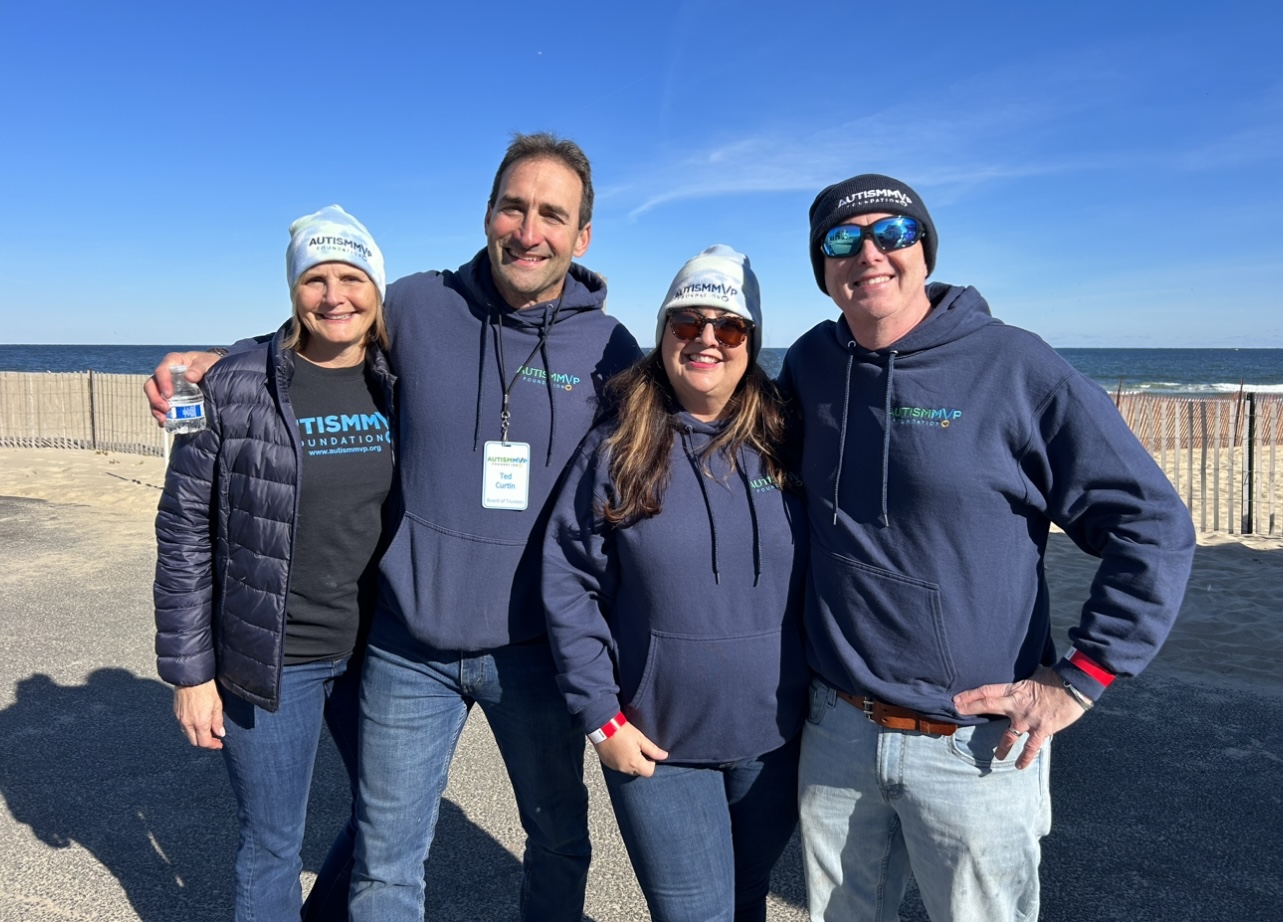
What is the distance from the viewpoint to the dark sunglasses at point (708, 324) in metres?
2.06

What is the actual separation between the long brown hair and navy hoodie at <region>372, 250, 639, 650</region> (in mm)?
208

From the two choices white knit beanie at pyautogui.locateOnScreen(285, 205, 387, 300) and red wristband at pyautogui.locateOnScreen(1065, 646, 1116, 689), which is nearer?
red wristband at pyautogui.locateOnScreen(1065, 646, 1116, 689)

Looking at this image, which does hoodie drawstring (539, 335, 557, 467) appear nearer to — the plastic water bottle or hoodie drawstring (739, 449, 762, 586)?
hoodie drawstring (739, 449, 762, 586)

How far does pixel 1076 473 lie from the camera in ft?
5.79

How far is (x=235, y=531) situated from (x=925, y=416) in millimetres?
1770

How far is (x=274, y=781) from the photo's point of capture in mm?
2205

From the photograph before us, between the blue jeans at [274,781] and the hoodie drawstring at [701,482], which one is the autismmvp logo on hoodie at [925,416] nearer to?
the hoodie drawstring at [701,482]

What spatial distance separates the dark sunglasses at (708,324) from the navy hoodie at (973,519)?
1.00 feet

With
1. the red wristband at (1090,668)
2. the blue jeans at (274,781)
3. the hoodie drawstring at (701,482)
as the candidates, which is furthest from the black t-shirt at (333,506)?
the red wristband at (1090,668)

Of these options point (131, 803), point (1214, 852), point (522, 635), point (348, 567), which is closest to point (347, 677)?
point (348, 567)

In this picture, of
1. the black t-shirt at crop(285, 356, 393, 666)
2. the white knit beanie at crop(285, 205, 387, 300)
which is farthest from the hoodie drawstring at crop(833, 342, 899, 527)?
the white knit beanie at crop(285, 205, 387, 300)

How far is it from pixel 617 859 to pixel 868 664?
5.93 ft

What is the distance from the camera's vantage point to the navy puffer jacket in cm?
211

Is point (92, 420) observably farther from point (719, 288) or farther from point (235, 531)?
point (719, 288)
